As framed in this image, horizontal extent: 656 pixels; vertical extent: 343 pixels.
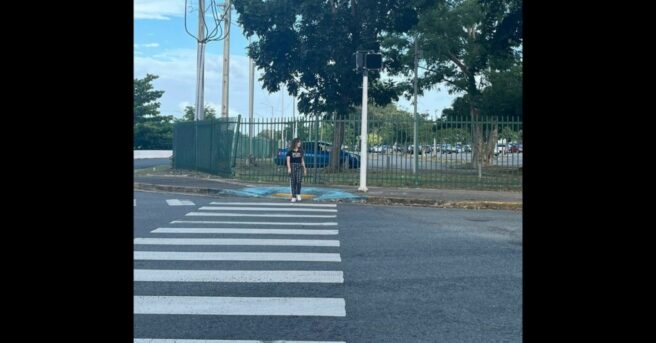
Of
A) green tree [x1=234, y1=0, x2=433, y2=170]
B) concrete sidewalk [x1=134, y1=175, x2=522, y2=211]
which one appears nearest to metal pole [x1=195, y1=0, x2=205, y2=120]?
green tree [x1=234, y1=0, x2=433, y2=170]

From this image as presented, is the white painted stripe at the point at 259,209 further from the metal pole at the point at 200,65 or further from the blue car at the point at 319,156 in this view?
the metal pole at the point at 200,65

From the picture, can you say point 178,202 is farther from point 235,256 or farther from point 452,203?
point 235,256

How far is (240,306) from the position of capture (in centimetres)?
549

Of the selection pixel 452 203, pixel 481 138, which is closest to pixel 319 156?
pixel 481 138

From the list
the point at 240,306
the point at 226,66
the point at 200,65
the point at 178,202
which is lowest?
the point at 240,306

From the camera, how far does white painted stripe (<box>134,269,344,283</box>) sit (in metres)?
6.57

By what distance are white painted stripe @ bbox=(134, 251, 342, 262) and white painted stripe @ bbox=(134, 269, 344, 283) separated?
0.73 m

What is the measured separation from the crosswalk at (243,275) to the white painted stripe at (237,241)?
14 millimetres

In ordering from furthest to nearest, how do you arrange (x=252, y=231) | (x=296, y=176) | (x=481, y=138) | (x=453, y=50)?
1. (x=453, y=50)
2. (x=481, y=138)
3. (x=296, y=176)
4. (x=252, y=231)

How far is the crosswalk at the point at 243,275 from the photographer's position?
Answer: 5.10 meters

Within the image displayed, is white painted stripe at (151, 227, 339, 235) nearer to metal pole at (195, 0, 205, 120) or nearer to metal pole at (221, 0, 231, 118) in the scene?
metal pole at (195, 0, 205, 120)

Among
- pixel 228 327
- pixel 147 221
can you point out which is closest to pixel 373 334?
pixel 228 327

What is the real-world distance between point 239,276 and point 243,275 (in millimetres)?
63

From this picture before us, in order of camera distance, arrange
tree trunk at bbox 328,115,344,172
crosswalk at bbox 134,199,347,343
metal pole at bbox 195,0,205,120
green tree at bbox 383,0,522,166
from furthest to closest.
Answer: green tree at bbox 383,0,522,166
metal pole at bbox 195,0,205,120
tree trunk at bbox 328,115,344,172
crosswalk at bbox 134,199,347,343
